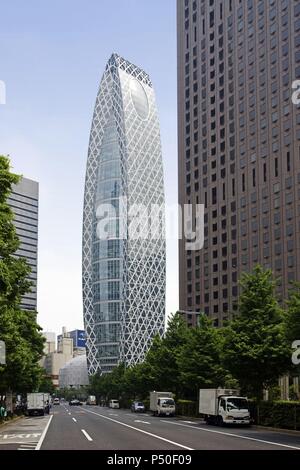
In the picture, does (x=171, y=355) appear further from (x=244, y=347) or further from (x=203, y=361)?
(x=244, y=347)

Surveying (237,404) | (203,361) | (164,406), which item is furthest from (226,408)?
(164,406)

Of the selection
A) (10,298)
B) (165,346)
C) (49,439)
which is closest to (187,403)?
(165,346)

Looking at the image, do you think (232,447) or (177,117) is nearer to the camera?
(232,447)

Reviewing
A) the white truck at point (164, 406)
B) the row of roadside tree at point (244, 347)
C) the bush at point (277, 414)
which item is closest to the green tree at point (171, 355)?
the row of roadside tree at point (244, 347)

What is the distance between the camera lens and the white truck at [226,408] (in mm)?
47938

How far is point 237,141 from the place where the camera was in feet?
407

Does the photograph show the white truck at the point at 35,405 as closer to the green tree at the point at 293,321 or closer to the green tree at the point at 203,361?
the green tree at the point at 203,361

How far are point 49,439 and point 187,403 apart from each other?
129 ft

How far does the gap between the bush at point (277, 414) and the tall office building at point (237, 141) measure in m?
53.2

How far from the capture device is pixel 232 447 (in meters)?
27.6

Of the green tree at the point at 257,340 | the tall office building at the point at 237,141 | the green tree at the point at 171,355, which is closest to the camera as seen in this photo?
the green tree at the point at 257,340

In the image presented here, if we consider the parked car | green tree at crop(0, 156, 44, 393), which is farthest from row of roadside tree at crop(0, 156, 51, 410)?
the parked car

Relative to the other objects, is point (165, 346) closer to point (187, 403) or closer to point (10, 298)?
point (187, 403)

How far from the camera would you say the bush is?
4244 centimetres
